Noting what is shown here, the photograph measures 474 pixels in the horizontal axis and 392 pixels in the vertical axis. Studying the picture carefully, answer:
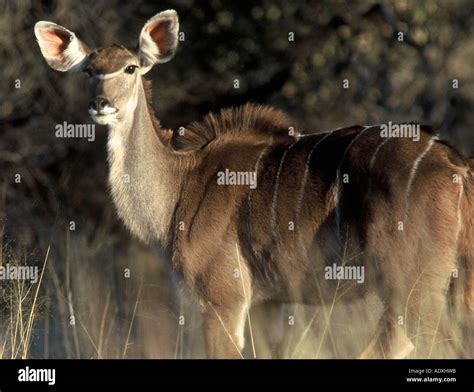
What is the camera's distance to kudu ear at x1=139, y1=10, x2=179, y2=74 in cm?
613

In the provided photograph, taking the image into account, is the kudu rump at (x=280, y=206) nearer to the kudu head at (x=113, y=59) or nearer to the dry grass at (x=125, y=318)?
the kudu head at (x=113, y=59)

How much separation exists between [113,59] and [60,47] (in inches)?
18.8

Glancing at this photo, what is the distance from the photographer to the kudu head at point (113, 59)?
5766mm

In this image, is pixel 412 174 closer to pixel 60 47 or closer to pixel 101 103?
pixel 101 103

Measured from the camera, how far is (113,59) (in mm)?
5922

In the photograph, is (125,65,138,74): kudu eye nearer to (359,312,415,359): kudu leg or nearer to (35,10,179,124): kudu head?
(35,10,179,124): kudu head

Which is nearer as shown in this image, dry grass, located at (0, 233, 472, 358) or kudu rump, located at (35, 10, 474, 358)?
kudu rump, located at (35, 10, 474, 358)

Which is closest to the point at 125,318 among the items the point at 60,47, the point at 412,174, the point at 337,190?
the point at 60,47

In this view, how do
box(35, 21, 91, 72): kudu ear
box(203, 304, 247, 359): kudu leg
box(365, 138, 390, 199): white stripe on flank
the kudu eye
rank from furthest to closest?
box(35, 21, 91, 72): kudu ear → the kudu eye → box(203, 304, 247, 359): kudu leg → box(365, 138, 390, 199): white stripe on flank

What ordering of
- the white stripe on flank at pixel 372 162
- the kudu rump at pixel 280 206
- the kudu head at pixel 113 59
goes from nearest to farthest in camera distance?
the kudu rump at pixel 280 206
the white stripe on flank at pixel 372 162
the kudu head at pixel 113 59

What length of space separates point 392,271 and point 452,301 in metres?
0.38

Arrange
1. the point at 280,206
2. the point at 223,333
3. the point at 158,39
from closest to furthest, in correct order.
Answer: the point at 223,333, the point at 280,206, the point at 158,39

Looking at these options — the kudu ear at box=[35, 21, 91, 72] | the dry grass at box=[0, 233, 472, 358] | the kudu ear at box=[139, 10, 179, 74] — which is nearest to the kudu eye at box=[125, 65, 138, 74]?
the kudu ear at box=[139, 10, 179, 74]

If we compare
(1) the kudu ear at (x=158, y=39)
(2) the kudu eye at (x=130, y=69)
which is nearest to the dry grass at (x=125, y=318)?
(2) the kudu eye at (x=130, y=69)
